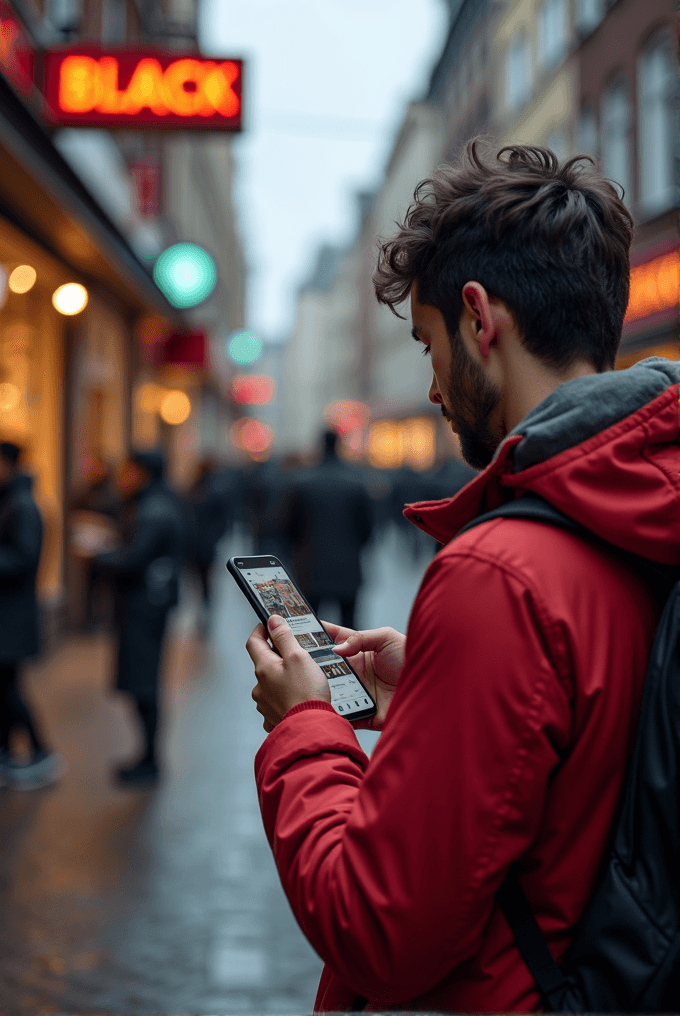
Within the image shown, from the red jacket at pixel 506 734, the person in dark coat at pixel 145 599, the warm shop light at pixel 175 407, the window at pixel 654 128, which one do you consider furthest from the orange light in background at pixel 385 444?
the red jacket at pixel 506 734

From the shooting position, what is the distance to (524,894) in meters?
1.12

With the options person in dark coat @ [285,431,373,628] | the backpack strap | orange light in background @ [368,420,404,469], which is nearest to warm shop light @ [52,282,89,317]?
person in dark coat @ [285,431,373,628]

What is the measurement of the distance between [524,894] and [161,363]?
50.0 ft

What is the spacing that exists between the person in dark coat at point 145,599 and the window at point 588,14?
1178 cm

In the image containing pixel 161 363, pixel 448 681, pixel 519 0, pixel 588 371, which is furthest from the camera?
pixel 519 0

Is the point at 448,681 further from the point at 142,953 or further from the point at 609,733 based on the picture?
the point at 142,953

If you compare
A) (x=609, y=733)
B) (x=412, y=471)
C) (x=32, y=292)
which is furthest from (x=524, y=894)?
(x=412, y=471)

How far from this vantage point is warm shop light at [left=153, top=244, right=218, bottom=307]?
12.2m

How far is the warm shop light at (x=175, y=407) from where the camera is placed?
17750 mm

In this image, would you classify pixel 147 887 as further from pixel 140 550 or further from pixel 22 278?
pixel 22 278

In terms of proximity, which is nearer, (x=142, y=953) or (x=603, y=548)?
(x=603, y=548)

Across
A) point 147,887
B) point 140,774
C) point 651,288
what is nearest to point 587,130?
point 651,288

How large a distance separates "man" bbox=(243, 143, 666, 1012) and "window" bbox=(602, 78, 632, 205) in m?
13.5

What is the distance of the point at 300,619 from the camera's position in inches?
63.5
